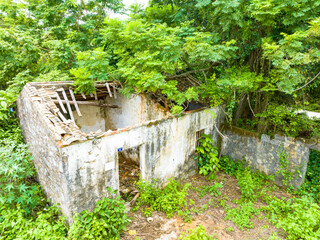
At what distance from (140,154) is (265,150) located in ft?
17.5

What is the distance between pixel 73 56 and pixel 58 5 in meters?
2.74

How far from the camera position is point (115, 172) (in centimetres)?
605

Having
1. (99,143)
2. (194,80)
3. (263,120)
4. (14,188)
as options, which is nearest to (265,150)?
(263,120)

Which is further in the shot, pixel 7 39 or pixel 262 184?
pixel 7 39

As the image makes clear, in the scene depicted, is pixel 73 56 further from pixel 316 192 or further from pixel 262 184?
pixel 316 192

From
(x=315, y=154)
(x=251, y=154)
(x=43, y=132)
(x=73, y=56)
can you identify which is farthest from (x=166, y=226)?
(x=73, y=56)

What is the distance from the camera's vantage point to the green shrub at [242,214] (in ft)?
20.7

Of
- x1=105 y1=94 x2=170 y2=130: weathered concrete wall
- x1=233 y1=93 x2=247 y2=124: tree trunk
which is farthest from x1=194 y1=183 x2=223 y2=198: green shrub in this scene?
x1=233 y1=93 x2=247 y2=124: tree trunk

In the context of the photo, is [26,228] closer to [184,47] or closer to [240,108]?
[184,47]

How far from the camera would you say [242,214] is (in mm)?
6660

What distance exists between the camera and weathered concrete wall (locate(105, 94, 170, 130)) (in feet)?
27.0

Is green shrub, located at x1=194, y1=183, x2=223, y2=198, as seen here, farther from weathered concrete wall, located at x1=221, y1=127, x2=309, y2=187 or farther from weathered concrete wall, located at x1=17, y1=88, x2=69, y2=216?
weathered concrete wall, located at x1=17, y1=88, x2=69, y2=216

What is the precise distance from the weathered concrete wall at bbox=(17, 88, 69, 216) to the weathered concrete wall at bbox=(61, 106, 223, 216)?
0.28 metres

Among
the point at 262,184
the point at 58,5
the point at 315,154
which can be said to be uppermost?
the point at 58,5
